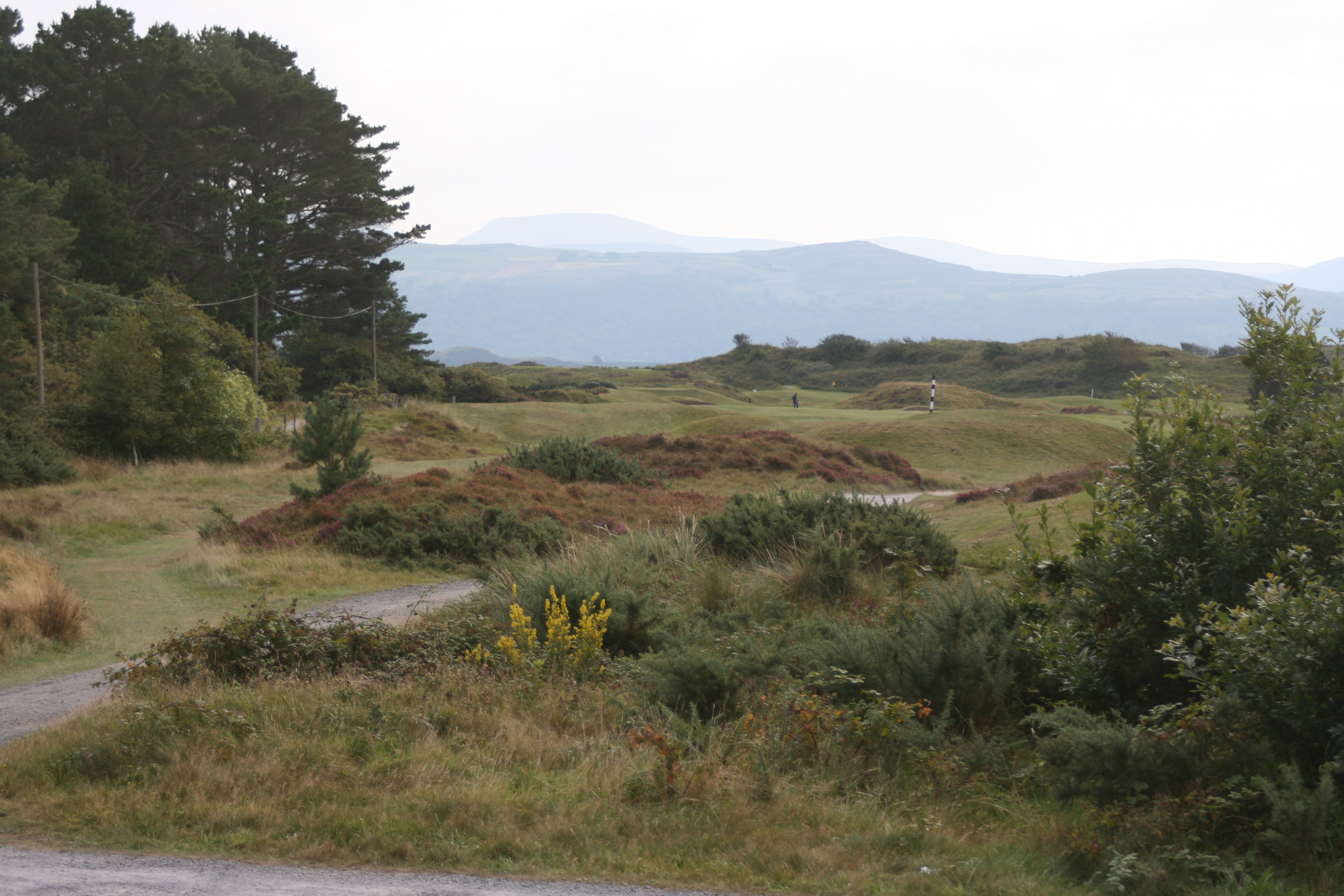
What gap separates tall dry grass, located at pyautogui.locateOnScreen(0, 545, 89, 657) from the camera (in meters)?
9.68

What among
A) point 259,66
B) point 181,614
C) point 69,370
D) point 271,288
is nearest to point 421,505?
point 181,614

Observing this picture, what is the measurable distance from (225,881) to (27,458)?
22.7m

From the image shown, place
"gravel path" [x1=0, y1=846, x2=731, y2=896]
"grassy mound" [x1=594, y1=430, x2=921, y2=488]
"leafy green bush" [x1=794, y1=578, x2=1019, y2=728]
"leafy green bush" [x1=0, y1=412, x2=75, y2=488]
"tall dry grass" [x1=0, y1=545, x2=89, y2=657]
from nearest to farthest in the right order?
"gravel path" [x1=0, y1=846, x2=731, y2=896] < "leafy green bush" [x1=794, y1=578, x2=1019, y2=728] < "tall dry grass" [x1=0, y1=545, x2=89, y2=657] < "leafy green bush" [x1=0, y1=412, x2=75, y2=488] < "grassy mound" [x1=594, y1=430, x2=921, y2=488]

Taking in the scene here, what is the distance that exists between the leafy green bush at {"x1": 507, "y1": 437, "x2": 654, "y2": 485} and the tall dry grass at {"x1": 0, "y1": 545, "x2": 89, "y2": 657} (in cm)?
1087

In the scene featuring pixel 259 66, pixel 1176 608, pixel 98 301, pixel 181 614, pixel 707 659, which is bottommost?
pixel 181 614

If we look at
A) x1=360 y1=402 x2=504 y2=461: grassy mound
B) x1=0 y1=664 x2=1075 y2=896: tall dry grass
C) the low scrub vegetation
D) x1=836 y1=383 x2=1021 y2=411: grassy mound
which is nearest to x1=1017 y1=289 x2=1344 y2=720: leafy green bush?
x1=0 y1=664 x2=1075 y2=896: tall dry grass

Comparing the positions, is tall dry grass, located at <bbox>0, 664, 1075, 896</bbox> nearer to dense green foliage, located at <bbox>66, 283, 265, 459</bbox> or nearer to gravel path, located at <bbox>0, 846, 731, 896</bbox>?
gravel path, located at <bbox>0, 846, 731, 896</bbox>

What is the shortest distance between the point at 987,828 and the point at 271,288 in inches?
2122

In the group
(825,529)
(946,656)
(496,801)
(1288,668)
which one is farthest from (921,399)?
(496,801)

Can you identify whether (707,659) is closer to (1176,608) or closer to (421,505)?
(1176,608)

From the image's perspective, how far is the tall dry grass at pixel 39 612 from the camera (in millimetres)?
9680

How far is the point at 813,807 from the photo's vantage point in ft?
16.7

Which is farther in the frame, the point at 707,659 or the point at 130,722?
the point at 707,659

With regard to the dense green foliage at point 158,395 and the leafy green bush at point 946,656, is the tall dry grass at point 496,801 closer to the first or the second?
the leafy green bush at point 946,656
